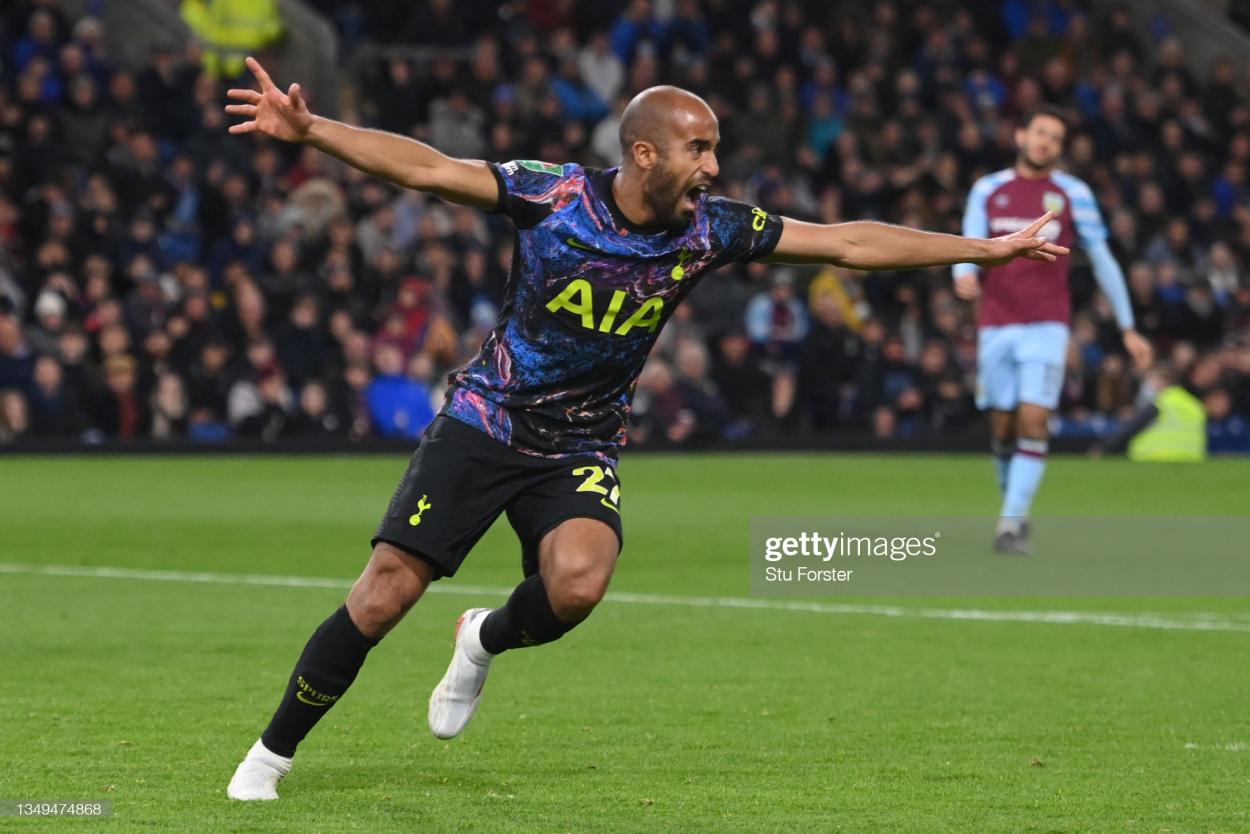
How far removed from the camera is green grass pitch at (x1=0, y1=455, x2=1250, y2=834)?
6.17 metres

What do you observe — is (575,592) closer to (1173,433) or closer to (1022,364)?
(1022,364)

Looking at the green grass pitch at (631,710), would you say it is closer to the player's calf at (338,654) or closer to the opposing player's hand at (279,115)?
the player's calf at (338,654)

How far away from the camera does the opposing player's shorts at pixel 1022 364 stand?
43.4 feet

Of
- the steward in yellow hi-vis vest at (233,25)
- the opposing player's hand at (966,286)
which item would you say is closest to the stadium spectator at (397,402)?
the steward in yellow hi-vis vest at (233,25)

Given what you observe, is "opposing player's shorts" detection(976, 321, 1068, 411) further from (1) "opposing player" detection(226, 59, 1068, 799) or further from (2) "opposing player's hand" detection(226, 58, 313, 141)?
(2) "opposing player's hand" detection(226, 58, 313, 141)

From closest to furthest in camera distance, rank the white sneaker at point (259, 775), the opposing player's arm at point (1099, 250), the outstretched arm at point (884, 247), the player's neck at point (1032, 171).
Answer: the white sneaker at point (259, 775)
the outstretched arm at point (884, 247)
the opposing player's arm at point (1099, 250)
the player's neck at point (1032, 171)

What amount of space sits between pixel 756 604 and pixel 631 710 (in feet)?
11.3

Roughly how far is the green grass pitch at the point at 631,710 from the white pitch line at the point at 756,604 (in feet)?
0.40

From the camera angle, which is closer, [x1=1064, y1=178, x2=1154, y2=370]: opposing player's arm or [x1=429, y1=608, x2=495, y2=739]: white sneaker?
[x1=429, y1=608, x2=495, y2=739]: white sneaker

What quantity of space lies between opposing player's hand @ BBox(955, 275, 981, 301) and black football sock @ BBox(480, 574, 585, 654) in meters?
5.56

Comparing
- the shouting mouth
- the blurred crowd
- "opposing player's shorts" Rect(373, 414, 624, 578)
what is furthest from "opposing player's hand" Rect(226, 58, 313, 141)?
the blurred crowd

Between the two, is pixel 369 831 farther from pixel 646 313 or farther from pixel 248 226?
pixel 248 226

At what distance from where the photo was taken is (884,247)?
22.0 feet

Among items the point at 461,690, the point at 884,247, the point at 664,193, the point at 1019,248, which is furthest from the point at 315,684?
the point at 1019,248
